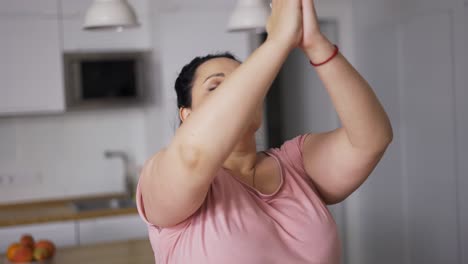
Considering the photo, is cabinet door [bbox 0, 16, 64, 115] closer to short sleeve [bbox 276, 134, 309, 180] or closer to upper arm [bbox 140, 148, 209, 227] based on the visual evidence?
short sleeve [bbox 276, 134, 309, 180]

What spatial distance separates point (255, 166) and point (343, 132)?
17cm

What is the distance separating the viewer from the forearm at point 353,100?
87cm

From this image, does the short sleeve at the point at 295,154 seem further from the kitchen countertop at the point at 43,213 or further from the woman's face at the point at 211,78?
the kitchen countertop at the point at 43,213

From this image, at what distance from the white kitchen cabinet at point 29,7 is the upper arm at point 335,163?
2.72m

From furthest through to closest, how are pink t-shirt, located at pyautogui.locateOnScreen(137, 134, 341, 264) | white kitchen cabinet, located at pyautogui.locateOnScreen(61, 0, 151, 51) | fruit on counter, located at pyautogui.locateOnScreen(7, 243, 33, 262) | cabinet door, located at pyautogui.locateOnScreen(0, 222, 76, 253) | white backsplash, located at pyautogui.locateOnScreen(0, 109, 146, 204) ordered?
1. white backsplash, located at pyautogui.locateOnScreen(0, 109, 146, 204)
2. white kitchen cabinet, located at pyautogui.locateOnScreen(61, 0, 151, 51)
3. cabinet door, located at pyautogui.locateOnScreen(0, 222, 76, 253)
4. fruit on counter, located at pyautogui.locateOnScreen(7, 243, 33, 262)
5. pink t-shirt, located at pyautogui.locateOnScreen(137, 134, 341, 264)

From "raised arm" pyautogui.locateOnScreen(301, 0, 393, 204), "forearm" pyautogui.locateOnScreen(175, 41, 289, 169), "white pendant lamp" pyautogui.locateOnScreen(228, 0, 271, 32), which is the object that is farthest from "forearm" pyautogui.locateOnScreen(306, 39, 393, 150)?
"white pendant lamp" pyautogui.locateOnScreen(228, 0, 271, 32)

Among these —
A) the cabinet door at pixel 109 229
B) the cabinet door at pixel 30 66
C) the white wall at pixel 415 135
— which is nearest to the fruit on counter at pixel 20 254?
the cabinet door at pixel 109 229

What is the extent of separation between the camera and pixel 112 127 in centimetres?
393

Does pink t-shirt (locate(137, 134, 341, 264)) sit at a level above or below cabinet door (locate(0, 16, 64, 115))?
below

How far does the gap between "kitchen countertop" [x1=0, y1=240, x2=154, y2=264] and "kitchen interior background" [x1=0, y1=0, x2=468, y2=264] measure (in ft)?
2.57

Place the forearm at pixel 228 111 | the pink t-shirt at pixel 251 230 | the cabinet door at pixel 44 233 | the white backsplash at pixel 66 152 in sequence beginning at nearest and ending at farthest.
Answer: the forearm at pixel 228 111 → the pink t-shirt at pixel 251 230 → the cabinet door at pixel 44 233 → the white backsplash at pixel 66 152

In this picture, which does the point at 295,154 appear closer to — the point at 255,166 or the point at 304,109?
the point at 255,166

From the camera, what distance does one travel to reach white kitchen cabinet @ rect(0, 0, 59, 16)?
3412 mm

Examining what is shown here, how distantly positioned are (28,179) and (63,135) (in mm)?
338
